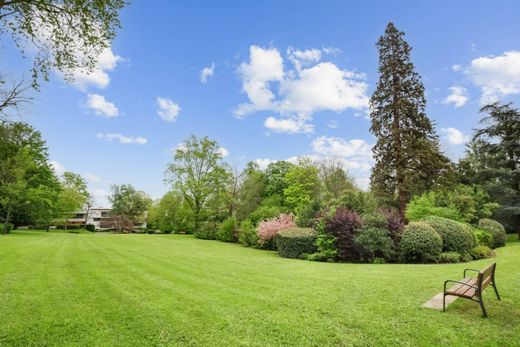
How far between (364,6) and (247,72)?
6.24m

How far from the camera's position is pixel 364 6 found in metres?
12.1

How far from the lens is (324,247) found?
14.2 m

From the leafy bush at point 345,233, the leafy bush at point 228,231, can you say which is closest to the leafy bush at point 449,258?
the leafy bush at point 345,233

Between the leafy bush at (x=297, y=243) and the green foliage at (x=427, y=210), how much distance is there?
726 centimetres

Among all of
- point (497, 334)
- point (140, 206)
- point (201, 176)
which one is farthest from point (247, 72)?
point (140, 206)

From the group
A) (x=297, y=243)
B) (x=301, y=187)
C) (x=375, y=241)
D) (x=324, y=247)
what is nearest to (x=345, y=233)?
(x=324, y=247)

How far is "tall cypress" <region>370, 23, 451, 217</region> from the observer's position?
750 inches

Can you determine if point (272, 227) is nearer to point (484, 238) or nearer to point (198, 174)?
point (484, 238)

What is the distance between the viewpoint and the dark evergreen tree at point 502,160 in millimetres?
23641

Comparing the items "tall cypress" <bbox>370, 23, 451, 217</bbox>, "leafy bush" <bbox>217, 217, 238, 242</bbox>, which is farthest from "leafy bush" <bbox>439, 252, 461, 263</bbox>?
"leafy bush" <bbox>217, 217, 238, 242</bbox>

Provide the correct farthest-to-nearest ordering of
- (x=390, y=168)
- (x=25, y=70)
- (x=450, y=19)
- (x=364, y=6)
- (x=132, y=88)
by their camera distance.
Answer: (x=390, y=168) < (x=132, y=88) < (x=364, y=6) < (x=450, y=19) < (x=25, y=70)

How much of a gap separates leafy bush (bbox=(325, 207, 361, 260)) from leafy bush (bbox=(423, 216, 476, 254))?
356 centimetres

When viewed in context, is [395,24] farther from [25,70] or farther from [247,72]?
[25,70]

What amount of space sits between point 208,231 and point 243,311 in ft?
91.6
